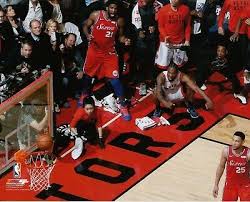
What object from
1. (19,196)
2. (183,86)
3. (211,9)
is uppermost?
(211,9)

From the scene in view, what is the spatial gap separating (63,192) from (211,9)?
176 inches

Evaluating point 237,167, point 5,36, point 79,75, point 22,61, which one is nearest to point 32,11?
point 5,36

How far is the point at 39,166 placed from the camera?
10.6 meters

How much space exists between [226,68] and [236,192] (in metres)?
3.47

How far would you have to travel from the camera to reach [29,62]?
36.5 feet

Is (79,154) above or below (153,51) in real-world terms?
below

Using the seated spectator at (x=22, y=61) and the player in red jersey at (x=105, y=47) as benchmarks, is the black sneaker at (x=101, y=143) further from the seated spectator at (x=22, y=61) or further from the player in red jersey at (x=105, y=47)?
the seated spectator at (x=22, y=61)

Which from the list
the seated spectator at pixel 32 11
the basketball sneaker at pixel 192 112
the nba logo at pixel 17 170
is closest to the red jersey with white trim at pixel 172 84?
the basketball sneaker at pixel 192 112

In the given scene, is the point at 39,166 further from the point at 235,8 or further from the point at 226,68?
the point at 235,8

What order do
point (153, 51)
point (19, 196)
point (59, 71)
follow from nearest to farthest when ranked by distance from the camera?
point (19, 196)
point (59, 71)
point (153, 51)

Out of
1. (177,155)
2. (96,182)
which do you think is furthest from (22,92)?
(177,155)

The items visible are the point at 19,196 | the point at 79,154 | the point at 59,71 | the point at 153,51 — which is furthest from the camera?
the point at 153,51

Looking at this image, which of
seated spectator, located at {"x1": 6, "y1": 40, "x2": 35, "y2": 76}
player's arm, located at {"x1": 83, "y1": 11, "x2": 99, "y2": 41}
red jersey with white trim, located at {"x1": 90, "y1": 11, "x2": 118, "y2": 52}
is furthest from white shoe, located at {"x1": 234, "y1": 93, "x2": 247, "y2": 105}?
seated spectator, located at {"x1": 6, "y1": 40, "x2": 35, "y2": 76}

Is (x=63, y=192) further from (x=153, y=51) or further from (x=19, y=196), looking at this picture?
(x=153, y=51)
